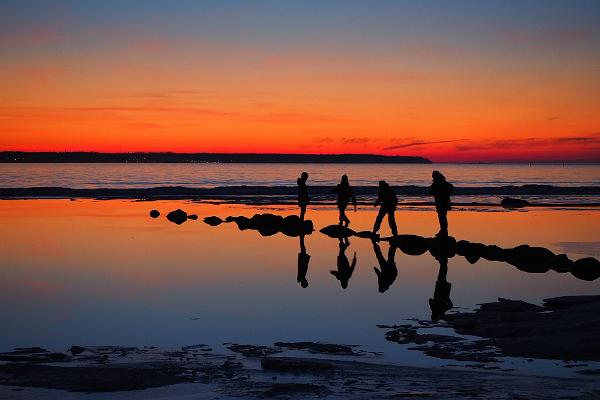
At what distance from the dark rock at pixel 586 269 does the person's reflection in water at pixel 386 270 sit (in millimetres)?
3888

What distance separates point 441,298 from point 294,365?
5334mm

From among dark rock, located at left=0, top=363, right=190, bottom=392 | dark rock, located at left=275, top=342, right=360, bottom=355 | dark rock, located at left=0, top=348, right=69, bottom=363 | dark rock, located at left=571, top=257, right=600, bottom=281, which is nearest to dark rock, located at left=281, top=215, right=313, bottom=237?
dark rock, located at left=571, top=257, right=600, bottom=281

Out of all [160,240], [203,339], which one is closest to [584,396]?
[203,339]

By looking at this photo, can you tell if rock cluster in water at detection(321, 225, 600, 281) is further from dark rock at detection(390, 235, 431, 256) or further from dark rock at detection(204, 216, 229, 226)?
dark rock at detection(204, 216, 229, 226)

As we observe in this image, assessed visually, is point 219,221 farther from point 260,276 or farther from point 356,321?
point 356,321

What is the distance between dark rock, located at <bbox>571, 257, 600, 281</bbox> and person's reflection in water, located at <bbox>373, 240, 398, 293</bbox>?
3888 millimetres

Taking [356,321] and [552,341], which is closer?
[552,341]

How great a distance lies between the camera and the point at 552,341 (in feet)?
30.7

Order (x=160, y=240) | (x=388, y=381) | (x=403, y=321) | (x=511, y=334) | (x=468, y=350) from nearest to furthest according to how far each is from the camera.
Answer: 1. (x=388, y=381)
2. (x=468, y=350)
3. (x=511, y=334)
4. (x=403, y=321)
5. (x=160, y=240)

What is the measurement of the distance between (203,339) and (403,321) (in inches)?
120

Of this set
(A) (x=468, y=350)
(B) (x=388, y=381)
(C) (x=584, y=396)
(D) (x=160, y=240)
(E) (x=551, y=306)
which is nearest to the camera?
(C) (x=584, y=396)

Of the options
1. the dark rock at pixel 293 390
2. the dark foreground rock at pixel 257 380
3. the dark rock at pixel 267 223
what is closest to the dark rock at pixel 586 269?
the dark foreground rock at pixel 257 380

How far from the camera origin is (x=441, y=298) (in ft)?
42.4

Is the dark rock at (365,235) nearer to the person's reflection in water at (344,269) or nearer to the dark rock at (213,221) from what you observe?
the person's reflection in water at (344,269)
